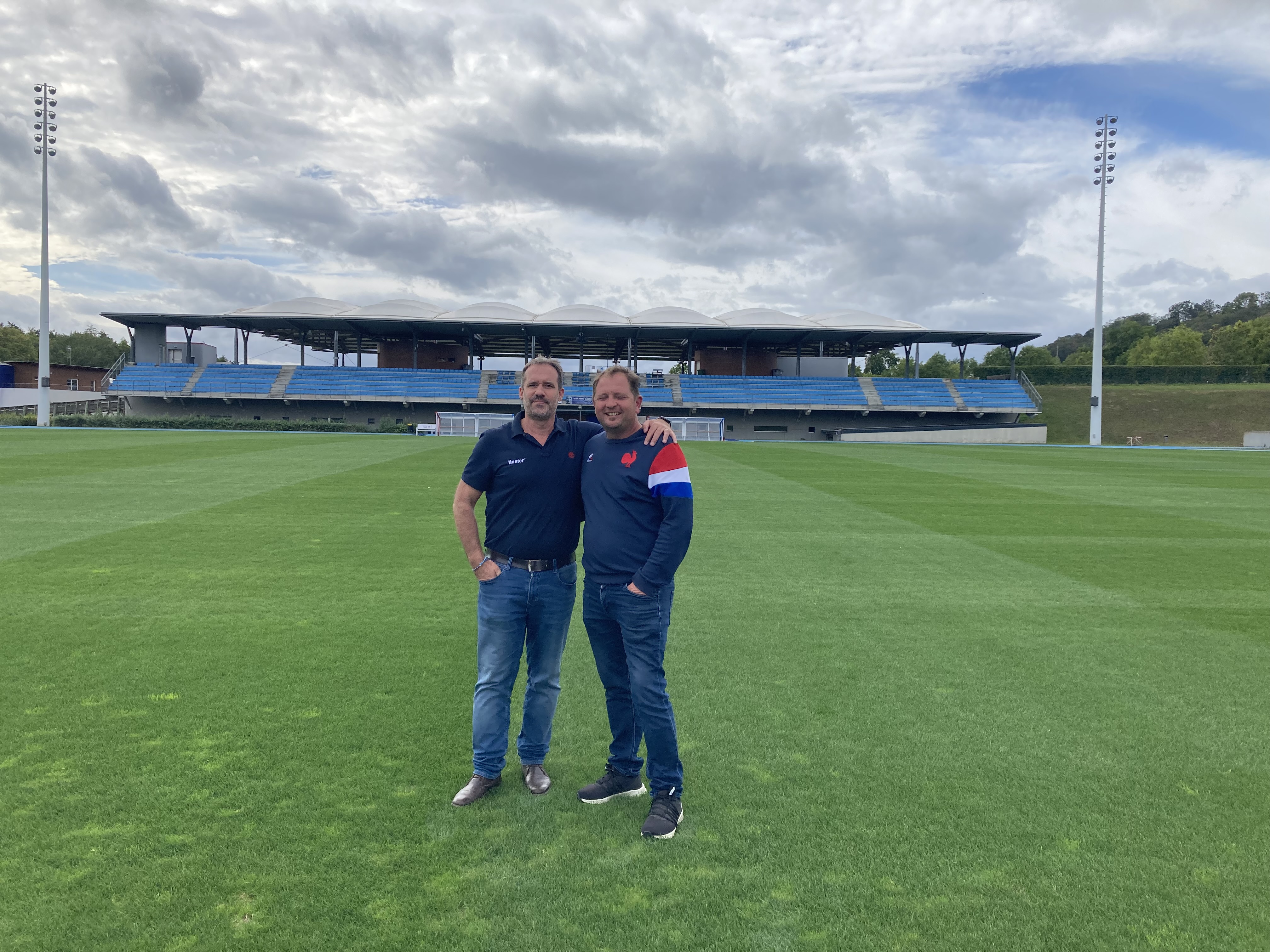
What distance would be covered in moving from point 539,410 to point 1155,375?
7247 cm

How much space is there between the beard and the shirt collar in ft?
0.13

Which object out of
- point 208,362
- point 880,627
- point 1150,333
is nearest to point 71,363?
point 208,362

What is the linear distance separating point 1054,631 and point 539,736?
4821 mm

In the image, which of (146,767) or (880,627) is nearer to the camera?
(146,767)

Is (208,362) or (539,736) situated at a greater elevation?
(208,362)

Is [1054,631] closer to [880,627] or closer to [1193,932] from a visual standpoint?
[880,627]

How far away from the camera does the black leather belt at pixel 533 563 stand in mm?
3490

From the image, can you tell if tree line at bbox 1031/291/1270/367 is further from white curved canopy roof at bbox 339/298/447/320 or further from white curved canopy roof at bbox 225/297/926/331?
white curved canopy roof at bbox 339/298/447/320

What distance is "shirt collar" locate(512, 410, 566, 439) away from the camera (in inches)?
139

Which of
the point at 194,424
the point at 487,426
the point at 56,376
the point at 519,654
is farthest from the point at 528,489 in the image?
the point at 56,376

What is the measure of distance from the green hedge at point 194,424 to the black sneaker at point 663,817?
42165 mm

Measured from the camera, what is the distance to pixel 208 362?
57438 millimetres

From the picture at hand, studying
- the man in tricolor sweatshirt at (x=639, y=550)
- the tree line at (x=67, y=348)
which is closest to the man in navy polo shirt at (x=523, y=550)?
the man in tricolor sweatshirt at (x=639, y=550)

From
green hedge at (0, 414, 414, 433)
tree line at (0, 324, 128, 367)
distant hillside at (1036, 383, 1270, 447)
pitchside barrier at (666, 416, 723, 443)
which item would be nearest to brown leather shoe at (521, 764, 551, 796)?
green hedge at (0, 414, 414, 433)
